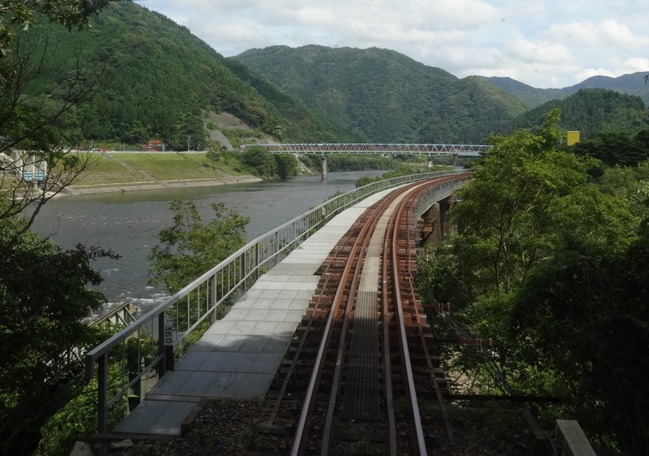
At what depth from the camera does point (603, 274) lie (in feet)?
21.6

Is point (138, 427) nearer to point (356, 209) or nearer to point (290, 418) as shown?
point (290, 418)

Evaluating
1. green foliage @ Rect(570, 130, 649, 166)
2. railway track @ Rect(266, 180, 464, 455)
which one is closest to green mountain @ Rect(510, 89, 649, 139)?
green foliage @ Rect(570, 130, 649, 166)

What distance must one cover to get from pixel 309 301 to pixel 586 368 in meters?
5.70

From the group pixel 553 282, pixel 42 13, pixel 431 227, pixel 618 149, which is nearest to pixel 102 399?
pixel 553 282

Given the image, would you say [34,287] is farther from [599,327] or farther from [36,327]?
[599,327]

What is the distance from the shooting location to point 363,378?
6.97 metres

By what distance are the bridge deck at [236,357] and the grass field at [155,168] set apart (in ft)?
198

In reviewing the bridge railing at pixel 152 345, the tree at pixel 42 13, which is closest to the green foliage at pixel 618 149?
the bridge railing at pixel 152 345

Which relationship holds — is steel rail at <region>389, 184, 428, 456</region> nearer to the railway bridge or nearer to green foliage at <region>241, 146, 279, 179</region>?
the railway bridge

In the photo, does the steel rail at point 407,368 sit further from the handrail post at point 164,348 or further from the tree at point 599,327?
the handrail post at point 164,348

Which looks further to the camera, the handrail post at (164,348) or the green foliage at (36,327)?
the handrail post at (164,348)

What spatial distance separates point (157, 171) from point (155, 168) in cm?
153

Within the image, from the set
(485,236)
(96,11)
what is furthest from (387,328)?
(485,236)

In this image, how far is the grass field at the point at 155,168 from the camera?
2884 inches
